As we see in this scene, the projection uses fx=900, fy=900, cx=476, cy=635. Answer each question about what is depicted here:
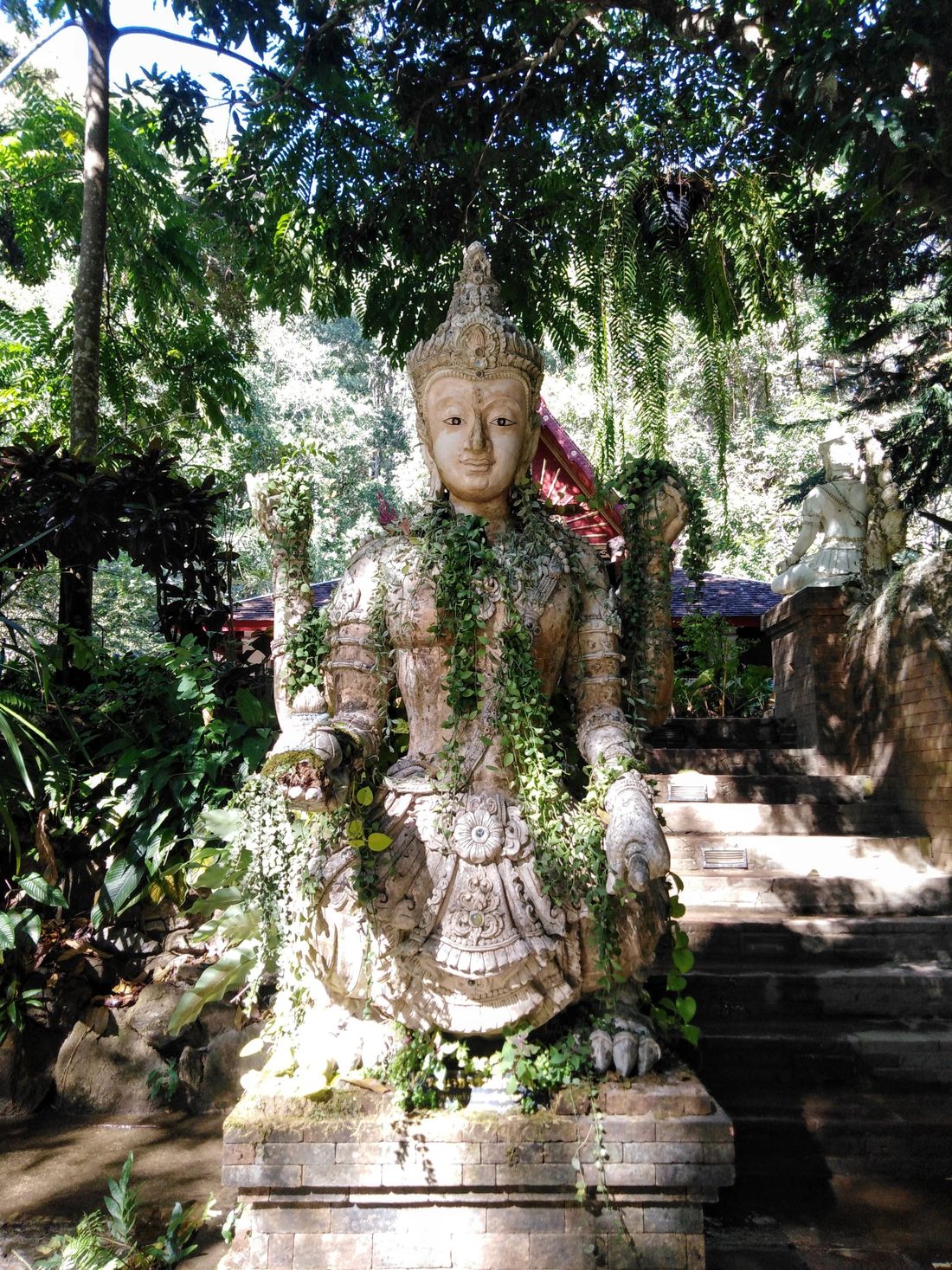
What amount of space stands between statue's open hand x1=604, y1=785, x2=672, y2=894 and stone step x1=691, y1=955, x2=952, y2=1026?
1974 mm

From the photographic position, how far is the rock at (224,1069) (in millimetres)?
3953

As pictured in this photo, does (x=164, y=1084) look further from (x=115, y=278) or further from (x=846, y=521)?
(x=115, y=278)

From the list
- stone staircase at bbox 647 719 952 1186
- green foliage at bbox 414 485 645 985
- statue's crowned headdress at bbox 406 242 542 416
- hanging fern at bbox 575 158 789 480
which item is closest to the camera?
green foliage at bbox 414 485 645 985

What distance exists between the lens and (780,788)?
5.83 m

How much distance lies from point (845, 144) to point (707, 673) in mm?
5538

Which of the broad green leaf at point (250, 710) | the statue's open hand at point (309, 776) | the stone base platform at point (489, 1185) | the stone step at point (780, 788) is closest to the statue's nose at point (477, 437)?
the statue's open hand at point (309, 776)

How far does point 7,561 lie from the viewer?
520 centimetres

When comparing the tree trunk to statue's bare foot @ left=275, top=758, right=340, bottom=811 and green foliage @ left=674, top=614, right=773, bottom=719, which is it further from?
green foliage @ left=674, top=614, right=773, bottom=719

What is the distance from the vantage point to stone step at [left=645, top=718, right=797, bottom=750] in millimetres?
6723

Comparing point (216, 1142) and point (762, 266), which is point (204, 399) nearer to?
point (762, 266)

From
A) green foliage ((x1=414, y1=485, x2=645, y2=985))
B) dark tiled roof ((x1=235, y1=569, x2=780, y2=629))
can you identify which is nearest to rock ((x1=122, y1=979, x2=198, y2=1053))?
green foliage ((x1=414, y1=485, x2=645, y2=985))

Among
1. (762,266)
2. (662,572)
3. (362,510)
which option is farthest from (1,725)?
(362,510)

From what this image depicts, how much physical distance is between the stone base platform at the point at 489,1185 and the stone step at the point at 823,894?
249 centimetres

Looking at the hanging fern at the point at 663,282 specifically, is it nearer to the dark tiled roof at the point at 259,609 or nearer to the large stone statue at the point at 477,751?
the large stone statue at the point at 477,751
